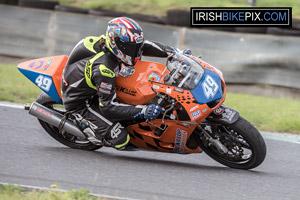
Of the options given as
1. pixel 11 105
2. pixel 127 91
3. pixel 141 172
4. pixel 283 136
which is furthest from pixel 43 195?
pixel 283 136

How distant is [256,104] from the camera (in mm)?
8227

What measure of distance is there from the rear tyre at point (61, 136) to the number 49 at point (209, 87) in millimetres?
1588

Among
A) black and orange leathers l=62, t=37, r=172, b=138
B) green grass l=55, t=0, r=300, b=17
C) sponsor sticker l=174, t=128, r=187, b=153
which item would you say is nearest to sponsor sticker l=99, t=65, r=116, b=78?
black and orange leathers l=62, t=37, r=172, b=138

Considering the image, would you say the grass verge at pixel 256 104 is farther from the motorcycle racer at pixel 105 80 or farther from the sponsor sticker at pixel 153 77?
the sponsor sticker at pixel 153 77

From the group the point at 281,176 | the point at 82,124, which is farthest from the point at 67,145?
the point at 281,176

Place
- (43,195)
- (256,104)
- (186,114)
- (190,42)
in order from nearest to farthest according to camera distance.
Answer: (43,195), (186,114), (256,104), (190,42)

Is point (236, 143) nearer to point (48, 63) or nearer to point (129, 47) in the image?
point (129, 47)

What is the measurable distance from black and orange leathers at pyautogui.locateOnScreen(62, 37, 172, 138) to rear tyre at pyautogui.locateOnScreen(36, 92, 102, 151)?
37cm

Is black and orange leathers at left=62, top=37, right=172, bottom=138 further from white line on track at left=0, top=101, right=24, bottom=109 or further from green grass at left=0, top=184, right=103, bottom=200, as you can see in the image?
white line on track at left=0, top=101, right=24, bottom=109

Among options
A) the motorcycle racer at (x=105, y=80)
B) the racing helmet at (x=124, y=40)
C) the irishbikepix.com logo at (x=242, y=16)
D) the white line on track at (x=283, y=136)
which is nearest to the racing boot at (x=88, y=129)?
A: the motorcycle racer at (x=105, y=80)

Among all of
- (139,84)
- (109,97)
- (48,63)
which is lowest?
(109,97)

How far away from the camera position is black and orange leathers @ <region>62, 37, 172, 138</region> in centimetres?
492

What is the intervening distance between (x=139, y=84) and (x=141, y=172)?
0.90 metres

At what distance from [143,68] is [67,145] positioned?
141cm
